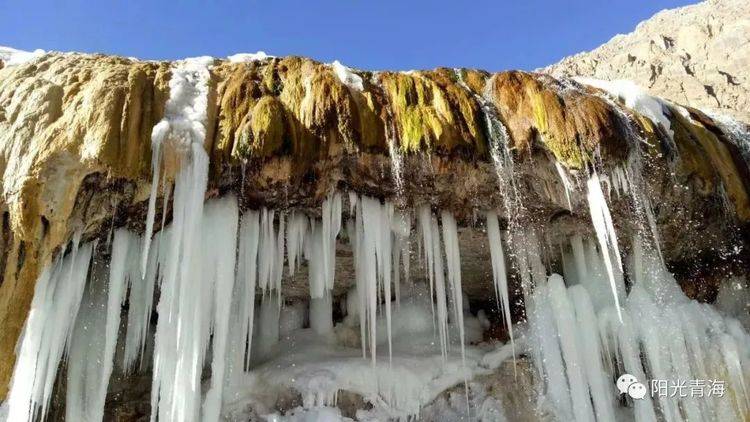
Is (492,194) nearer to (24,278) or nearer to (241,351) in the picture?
(241,351)

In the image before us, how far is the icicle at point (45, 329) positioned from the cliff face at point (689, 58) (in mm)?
14365

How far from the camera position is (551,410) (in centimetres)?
720

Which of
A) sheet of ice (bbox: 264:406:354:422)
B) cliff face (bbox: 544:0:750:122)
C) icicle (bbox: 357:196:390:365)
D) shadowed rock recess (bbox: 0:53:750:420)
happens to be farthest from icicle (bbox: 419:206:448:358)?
cliff face (bbox: 544:0:750:122)

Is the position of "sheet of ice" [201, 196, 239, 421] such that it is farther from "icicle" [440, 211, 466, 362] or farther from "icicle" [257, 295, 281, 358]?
"icicle" [440, 211, 466, 362]

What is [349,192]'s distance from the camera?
6.21 m

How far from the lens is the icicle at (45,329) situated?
484 cm

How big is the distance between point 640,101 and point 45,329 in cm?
679

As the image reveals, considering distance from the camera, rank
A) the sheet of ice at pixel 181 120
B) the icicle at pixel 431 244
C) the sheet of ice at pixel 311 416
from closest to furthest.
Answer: the sheet of ice at pixel 181 120 → the icicle at pixel 431 244 → the sheet of ice at pixel 311 416

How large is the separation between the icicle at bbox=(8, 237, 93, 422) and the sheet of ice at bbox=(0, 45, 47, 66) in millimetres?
1900

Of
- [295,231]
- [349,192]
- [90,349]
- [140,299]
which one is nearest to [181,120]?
[295,231]

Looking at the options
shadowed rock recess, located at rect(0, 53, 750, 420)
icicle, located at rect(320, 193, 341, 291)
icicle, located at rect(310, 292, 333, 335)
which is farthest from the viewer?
icicle, located at rect(310, 292, 333, 335)

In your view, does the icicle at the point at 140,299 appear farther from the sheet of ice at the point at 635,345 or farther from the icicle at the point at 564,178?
the sheet of ice at the point at 635,345

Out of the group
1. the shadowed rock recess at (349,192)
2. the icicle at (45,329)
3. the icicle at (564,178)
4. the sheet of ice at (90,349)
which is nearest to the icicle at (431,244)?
the shadowed rock recess at (349,192)

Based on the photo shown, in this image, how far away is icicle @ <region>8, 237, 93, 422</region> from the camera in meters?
4.84
